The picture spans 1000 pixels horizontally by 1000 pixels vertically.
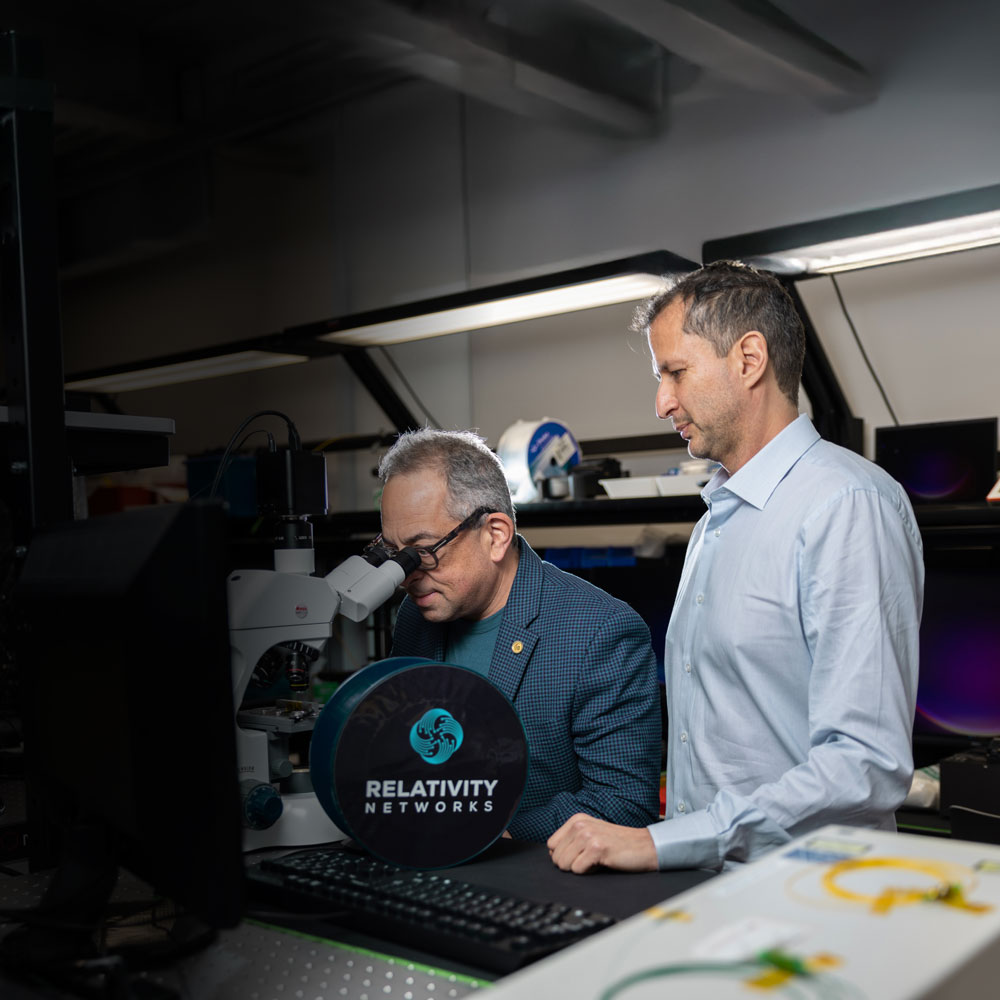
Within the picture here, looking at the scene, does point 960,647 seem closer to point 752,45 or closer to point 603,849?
point 752,45

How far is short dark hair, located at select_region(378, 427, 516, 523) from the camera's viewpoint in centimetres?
154

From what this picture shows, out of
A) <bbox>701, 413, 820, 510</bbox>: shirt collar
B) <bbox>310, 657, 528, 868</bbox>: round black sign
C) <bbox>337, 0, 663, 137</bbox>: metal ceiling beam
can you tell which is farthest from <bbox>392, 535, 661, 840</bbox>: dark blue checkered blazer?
<bbox>337, 0, 663, 137</bbox>: metal ceiling beam

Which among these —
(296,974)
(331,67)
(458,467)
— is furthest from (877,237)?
(331,67)

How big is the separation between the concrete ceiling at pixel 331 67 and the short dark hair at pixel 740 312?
1603 mm

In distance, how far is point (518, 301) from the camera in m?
2.81

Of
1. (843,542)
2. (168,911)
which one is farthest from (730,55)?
(168,911)

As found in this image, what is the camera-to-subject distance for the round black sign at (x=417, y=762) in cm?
104

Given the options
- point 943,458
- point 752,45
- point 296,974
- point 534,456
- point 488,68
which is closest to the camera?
point 296,974

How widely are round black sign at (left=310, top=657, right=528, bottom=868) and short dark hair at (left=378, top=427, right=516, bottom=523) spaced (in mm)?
484

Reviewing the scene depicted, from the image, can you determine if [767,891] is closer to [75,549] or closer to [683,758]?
[75,549]

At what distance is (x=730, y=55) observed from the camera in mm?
2975

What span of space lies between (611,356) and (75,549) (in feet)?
10.1

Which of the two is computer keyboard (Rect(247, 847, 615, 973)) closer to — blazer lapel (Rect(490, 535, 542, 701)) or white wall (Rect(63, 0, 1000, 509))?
blazer lapel (Rect(490, 535, 542, 701))

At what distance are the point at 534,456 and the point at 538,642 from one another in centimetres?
151
